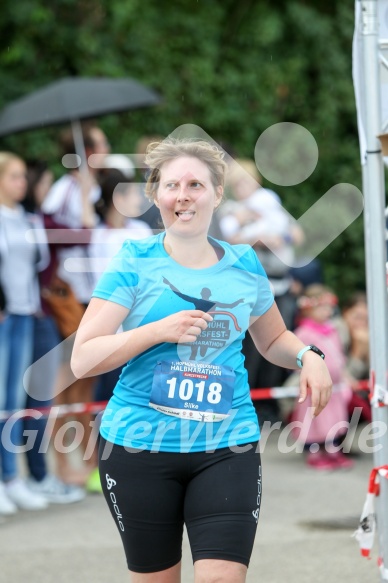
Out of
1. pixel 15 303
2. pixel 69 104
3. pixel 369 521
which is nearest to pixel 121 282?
pixel 369 521

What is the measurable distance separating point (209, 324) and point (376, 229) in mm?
1219

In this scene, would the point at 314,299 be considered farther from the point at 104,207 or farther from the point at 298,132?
the point at 298,132

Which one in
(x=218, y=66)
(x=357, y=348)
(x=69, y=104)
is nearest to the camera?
(x=69, y=104)

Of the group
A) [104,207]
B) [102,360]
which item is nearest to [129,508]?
[102,360]

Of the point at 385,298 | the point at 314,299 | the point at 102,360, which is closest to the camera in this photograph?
the point at 102,360

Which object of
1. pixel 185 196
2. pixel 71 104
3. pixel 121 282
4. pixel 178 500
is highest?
pixel 71 104

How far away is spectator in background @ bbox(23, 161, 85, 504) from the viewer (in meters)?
6.67

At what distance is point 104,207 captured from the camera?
6832 mm

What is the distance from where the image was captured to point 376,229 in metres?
4.22

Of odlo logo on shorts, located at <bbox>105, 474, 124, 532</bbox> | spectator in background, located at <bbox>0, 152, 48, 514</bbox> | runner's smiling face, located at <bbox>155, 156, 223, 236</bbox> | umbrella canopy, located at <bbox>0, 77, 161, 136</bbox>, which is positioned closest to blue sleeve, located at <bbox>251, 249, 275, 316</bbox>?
runner's smiling face, located at <bbox>155, 156, 223, 236</bbox>

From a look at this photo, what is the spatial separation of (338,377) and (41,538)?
9.48ft

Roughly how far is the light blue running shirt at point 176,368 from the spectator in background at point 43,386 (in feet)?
11.1

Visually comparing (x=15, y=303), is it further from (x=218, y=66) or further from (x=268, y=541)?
(x=218, y=66)

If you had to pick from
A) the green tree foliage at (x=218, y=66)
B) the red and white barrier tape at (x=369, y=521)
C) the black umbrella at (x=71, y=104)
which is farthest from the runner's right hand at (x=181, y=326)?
the green tree foliage at (x=218, y=66)
